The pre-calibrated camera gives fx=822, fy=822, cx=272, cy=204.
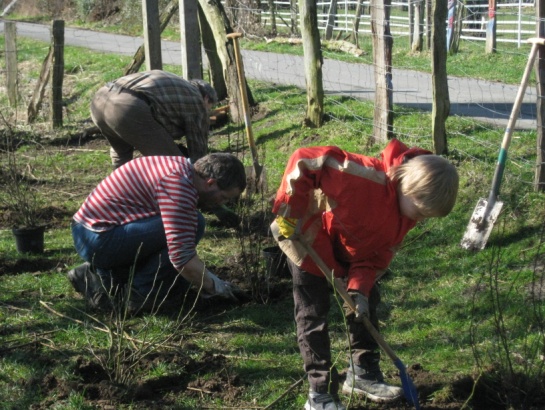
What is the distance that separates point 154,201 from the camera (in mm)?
5109

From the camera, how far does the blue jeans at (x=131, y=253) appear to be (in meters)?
5.13

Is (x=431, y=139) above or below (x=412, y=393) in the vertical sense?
above

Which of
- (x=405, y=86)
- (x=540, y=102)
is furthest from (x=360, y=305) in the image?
(x=405, y=86)

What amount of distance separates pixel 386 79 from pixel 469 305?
130 inches

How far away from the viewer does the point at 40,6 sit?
33844mm

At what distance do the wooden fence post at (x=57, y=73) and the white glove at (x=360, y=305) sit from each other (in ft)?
29.5

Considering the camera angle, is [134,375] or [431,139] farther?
[431,139]

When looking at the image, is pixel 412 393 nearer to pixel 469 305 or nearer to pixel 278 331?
pixel 278 331

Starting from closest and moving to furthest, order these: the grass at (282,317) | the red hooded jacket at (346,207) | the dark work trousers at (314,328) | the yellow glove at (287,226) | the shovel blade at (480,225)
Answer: the red hooded jacket at (346,207) < the yellow glove at (287,226) < the dark work trousers at (314,328) < the grass at (282,317) < the shovel blade at (480,225)

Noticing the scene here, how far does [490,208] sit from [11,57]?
1014 cm

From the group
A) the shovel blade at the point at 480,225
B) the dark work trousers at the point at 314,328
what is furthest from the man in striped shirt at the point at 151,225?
the shovel blade at the point at 480,225

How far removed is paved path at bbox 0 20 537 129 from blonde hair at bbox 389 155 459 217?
18.7 ft

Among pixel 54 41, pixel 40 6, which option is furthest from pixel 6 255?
pixel 40 6

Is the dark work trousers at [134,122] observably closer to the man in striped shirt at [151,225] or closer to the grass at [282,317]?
the grass at [282,317]
